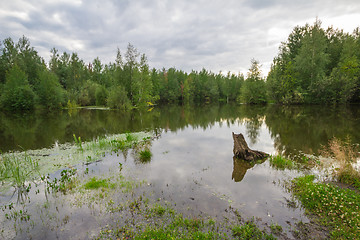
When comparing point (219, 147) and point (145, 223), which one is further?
point (219, 147)

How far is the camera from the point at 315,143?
50.5 feet

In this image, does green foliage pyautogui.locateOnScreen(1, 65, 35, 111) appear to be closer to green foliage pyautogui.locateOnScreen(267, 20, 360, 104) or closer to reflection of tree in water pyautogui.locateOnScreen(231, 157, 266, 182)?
Answer: reflection of tree in water pyautogui.locateOnScreen(231, 157, 266, 182)

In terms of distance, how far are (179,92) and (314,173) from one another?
90.3 metres

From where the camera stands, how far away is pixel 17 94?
157 ft

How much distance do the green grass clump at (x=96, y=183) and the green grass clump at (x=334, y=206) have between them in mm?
8288

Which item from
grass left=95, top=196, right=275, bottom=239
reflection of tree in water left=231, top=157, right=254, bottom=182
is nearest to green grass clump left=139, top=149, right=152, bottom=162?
reflection of tree in water left=231, top=157, right=254, bottom=182

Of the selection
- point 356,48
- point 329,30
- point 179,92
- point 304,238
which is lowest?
point 304,238

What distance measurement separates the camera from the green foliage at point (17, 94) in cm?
4769

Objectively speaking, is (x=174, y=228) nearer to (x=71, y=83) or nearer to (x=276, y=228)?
(x=276, y=228)

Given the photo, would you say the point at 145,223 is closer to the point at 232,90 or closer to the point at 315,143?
the point at 315,143

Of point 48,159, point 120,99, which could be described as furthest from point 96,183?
point 120,99

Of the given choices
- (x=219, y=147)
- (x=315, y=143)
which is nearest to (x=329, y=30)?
(x=315, y=143)

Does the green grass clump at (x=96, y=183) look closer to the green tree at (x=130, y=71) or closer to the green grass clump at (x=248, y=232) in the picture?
the green grass clump at (x=248, y=232)

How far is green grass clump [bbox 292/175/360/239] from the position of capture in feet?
17.1
